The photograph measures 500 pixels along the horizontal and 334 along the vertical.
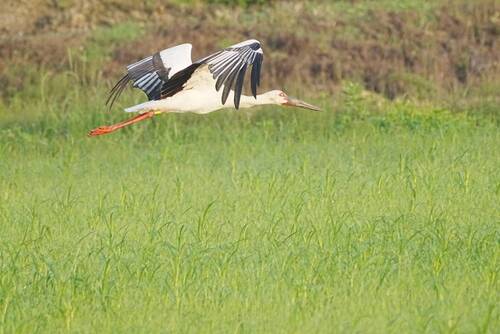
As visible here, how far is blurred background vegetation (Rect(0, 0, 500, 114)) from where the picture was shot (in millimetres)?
14500

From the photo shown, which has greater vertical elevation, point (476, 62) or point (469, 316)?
point (469, 316)

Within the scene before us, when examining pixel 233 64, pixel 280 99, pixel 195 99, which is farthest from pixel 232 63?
pixel 280 99

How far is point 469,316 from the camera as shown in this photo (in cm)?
551

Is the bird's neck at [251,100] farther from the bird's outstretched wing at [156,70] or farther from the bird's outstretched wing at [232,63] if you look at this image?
the bird's outstretched wing at [232,63]

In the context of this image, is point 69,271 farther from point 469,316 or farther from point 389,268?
point 469,316

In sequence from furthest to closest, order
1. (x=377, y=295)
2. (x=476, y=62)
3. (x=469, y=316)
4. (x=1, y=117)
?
(x=476, y=62) < (x=1, y=117) < (x=377, y=295) < (x=469, y=316)

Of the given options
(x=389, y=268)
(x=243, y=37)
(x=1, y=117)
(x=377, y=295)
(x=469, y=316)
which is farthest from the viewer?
(x=243, y=37)

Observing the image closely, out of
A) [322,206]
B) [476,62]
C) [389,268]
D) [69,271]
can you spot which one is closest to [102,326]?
[69,271]

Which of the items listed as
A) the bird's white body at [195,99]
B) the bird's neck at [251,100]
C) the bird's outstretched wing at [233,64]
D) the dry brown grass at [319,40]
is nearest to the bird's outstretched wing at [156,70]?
the bird's white body at [195,99]

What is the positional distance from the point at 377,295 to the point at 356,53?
1010 cm

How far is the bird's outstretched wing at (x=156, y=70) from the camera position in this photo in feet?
30.5

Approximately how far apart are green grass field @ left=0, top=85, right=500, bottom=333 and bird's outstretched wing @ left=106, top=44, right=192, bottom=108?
24.0 inches

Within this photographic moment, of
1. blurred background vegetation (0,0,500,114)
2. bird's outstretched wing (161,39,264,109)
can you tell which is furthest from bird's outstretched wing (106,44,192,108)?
blurred background vegetation (0,0,500,114)

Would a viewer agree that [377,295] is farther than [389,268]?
No
